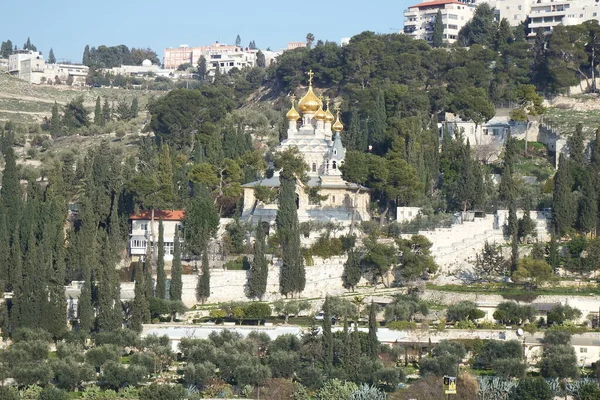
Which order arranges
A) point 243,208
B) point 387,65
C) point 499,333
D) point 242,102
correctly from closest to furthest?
point 499,333
point 243,208
point 387,65
point 242,102

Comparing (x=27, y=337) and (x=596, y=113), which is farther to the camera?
(x=596, y=113)

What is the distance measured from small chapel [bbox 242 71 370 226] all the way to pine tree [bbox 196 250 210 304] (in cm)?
773

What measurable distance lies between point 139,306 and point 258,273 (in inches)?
244

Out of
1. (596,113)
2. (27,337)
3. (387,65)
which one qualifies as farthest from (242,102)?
(27,337)

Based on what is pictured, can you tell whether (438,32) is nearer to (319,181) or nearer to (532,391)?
(319,181)

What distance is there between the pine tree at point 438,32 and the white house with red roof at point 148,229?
41.3 metres

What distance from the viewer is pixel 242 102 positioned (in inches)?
4326

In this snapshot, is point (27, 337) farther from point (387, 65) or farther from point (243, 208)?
point (387, 65)

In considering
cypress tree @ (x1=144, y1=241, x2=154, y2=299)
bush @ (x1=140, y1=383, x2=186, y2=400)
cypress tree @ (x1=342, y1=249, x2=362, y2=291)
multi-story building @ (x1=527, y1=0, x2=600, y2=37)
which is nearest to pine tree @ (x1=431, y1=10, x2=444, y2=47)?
multi-story building @ (x1=527, y1=0, x2=600, y2=37)

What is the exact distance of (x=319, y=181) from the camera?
76.5 metres

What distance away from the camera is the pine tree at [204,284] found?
217 feet

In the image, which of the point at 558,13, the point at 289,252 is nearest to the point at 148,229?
the point at 289,252

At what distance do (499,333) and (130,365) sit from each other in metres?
13.4

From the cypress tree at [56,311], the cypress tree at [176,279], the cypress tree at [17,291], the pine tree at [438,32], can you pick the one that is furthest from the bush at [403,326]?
the pine tree at [438,32]
